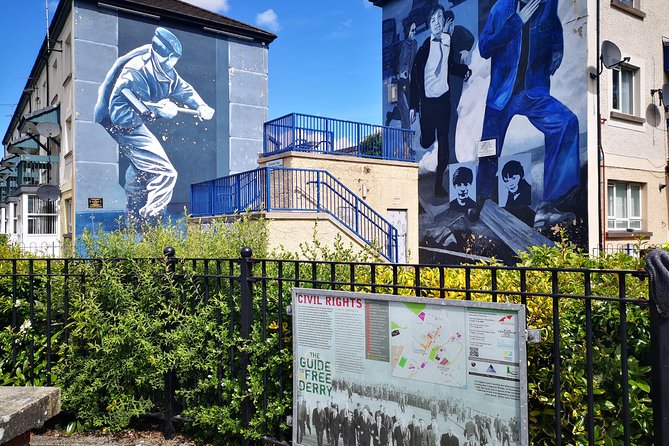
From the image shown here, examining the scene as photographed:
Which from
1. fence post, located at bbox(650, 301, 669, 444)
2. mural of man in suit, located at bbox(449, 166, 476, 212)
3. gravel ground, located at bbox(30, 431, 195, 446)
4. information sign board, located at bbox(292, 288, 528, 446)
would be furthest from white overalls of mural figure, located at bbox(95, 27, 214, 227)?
fence post, located at bbox(650, 301, 669, 444)

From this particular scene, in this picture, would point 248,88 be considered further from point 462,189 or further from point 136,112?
point 462,189

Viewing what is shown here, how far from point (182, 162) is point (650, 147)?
51.2 feet

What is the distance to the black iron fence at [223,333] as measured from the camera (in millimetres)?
3053

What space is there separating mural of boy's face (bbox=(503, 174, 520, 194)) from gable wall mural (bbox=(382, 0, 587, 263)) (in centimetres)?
3

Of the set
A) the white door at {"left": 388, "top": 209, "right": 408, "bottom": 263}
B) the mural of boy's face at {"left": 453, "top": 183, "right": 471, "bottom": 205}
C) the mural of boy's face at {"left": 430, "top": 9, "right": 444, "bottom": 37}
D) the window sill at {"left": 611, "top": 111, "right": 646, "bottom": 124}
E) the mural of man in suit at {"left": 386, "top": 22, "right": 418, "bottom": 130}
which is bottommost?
the white door at {"left": 388, "top": 209, "right": 408, "bottom": 263}

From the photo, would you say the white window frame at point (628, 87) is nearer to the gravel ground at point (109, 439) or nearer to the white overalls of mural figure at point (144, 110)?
the gravel ground at point (109, 439)

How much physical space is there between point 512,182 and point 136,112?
1312cm

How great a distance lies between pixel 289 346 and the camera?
409 cm

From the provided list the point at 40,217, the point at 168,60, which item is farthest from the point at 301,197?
the point at 40,217

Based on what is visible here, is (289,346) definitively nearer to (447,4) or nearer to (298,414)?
(298,414)

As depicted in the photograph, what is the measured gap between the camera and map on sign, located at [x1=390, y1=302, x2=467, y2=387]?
3.00 meters

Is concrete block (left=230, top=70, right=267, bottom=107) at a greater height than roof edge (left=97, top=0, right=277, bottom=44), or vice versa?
roof edge (left=97, top=0, right=277, bottom=44)

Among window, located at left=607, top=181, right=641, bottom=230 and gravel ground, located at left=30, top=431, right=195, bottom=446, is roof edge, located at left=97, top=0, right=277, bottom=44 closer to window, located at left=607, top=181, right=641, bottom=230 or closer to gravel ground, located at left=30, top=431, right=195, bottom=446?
window, located at left=607, top=181, right=641, bottom=230

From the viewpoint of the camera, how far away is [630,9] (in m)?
14.2
